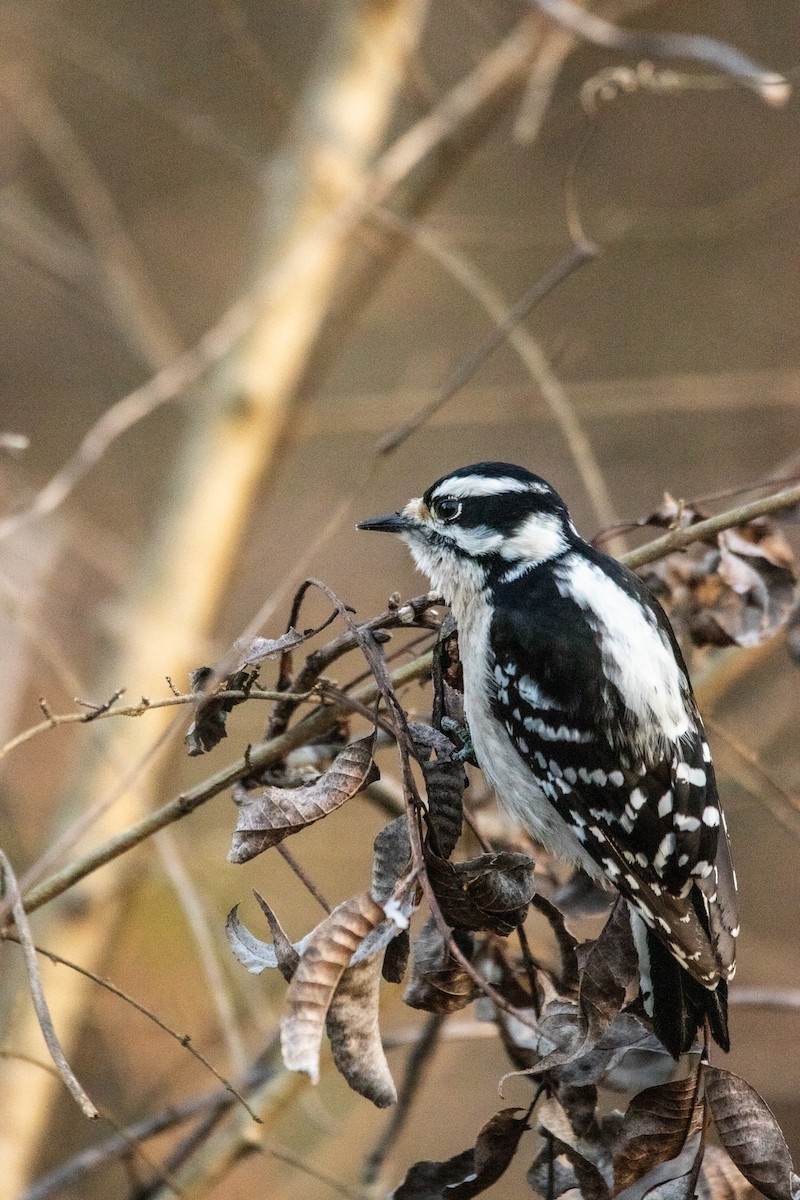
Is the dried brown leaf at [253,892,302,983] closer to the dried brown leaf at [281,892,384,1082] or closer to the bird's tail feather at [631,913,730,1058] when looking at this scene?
the dried brown leaf at [281,892,384,1082]

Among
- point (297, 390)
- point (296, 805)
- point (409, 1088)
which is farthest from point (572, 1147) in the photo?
point (297, 390)

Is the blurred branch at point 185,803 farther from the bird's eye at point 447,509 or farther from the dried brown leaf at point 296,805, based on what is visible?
the bird's eye at point 447,509

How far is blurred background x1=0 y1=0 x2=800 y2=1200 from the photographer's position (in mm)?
3852

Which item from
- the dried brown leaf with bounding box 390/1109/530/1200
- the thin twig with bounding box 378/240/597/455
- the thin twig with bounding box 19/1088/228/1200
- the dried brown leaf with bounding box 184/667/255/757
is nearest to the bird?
the thin twig with bounding box 378/240/597/455

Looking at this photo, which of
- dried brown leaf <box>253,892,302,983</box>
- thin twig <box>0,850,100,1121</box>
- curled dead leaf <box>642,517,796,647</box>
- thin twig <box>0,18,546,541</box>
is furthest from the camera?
thin twig <box>0,18,546,541</box>

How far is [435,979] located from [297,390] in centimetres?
299

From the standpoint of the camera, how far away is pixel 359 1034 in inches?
68.6

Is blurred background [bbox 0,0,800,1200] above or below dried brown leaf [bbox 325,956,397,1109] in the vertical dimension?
above

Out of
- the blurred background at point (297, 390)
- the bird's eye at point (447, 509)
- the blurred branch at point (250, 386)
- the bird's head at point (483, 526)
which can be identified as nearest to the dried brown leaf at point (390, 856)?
the blurred background at point (297, 390)

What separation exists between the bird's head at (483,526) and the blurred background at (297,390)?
153 mm

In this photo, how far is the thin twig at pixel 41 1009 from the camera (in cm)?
163

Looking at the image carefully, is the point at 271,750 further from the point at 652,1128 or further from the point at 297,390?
the point at 297,390

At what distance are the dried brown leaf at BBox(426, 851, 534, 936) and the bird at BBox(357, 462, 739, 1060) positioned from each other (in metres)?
0.56

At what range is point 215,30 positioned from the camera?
27.1ft
